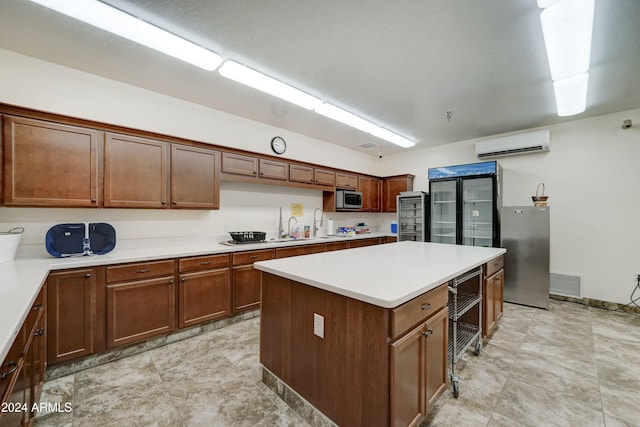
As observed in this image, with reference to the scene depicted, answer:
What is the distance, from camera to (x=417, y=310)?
1.44 meters

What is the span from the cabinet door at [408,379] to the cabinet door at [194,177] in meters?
2.67

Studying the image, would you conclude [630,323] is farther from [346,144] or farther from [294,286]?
[346,144]

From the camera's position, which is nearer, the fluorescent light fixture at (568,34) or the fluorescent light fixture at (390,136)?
the fluorescent light fixture at (568,34)

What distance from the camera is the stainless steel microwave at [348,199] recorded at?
4.84 m

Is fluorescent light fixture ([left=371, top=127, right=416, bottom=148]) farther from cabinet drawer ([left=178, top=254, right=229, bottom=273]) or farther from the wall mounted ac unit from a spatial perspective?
cabinet drawer ([left=178, top=254, right=229, bottom=273])

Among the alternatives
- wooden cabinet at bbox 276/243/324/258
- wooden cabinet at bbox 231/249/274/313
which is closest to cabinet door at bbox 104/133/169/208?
wooden cabinet at bbox 231/249/274/313

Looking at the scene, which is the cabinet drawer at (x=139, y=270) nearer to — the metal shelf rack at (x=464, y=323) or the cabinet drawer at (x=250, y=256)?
the cabinet drawer at (x=250, y=256)

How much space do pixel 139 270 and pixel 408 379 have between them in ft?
7.76

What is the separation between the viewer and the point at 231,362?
2316 mm

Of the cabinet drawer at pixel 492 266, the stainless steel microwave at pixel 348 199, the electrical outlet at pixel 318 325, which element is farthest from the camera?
the stainless steel microwave at pixel 348 199

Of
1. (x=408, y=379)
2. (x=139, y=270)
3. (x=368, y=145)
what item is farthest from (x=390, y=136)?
(x=139, y=270)

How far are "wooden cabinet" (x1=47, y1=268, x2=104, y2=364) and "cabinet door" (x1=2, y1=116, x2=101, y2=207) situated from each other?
2.23 ft

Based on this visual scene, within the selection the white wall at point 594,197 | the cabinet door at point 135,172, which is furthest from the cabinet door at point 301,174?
the white wall at point 594,197

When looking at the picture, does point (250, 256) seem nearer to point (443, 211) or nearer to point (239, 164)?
point (239, 164)
